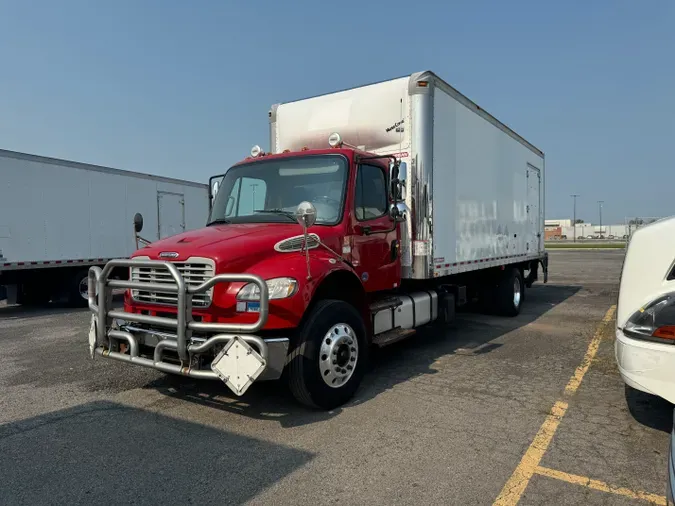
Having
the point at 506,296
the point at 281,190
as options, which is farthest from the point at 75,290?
the point at 506,296

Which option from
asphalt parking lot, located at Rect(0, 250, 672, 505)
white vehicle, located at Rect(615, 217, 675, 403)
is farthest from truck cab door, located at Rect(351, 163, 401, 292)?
white vehicle, located at Rect(615, 217, 675, 403)

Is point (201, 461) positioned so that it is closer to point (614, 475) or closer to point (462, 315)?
point (614, 475)

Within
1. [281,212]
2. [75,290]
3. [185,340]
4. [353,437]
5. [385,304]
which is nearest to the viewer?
[353,437]

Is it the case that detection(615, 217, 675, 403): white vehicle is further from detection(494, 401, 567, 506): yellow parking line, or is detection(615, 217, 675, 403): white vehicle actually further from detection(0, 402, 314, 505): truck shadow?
detection(0, 402, 314, 505): truck shadow

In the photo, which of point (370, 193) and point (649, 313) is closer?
point (649, 313)

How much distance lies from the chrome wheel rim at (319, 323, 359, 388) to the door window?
1.35 metres

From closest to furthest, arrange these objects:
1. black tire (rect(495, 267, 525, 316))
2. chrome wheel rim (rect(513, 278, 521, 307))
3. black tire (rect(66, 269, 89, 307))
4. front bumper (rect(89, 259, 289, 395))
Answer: front bumper (rect(89, 259, 289, 395)) → black tire (rect(495, 267, 525, 316)) → chrome wheel rim (rect(513, 278, 521, 307)) → black tire (rect(66, 269, 89, 307))

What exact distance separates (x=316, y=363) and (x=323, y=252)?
1.11 meters

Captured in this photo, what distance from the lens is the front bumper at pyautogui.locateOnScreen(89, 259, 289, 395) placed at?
3775 millimetres

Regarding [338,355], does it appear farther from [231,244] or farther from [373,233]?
[373,233]

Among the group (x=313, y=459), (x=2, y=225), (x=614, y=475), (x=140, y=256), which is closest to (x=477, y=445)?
(x=614, y=475)

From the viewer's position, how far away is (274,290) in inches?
162

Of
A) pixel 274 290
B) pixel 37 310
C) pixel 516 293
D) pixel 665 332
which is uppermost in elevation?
pixel 274 290

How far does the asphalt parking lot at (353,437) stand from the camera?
3090 mm
